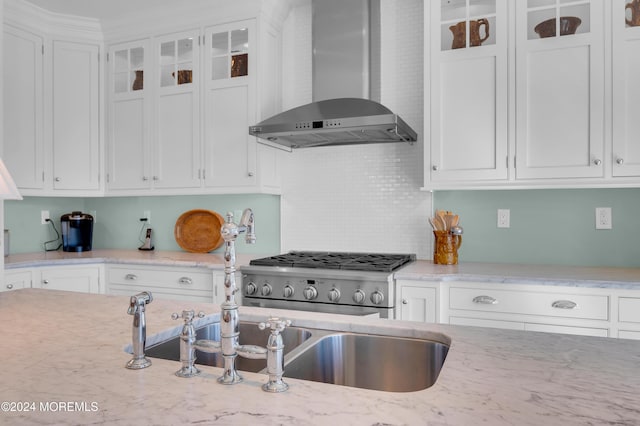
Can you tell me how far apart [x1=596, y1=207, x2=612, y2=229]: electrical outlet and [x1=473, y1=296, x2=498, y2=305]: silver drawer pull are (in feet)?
3.10

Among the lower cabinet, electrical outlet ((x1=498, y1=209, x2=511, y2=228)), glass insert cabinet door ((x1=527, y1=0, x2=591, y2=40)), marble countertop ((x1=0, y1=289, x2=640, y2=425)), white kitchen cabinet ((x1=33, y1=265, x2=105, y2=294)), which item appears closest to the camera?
marble countertop ((x1=0, y1=289, x2=640, y2=425))

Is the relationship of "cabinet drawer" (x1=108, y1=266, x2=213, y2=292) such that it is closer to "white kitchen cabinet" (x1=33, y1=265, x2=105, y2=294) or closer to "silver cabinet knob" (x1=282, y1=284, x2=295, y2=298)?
"white kitchen cabinet" (x1=33, y1=265, x2=105, y2=294)

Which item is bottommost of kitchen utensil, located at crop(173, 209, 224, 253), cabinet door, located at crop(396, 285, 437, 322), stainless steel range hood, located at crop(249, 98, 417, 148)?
cabinet door, located at crop(396, 285, 437, 322)

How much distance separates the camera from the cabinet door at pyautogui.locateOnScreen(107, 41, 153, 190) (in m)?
3.66

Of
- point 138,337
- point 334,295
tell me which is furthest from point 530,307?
point 138,337

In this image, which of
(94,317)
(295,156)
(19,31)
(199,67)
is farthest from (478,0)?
(19,31)

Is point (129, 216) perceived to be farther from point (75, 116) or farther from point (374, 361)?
point (374, 361)

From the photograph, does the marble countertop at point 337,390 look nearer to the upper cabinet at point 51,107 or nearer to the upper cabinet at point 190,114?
the upper cabinet at point 190,114

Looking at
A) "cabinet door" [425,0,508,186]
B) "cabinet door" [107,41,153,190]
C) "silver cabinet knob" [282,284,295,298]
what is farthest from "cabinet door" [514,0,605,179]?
"cabinet door" [107,41,153,190]

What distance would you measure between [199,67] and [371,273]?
2048mm

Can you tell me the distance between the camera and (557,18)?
2.58 meters

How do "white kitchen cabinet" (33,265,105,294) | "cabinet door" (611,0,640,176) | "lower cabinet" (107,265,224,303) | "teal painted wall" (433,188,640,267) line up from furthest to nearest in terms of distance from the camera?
"white kitchen cabinet" (33,265,105,294) → "lower cabinet" (107,265,224,303) → "teal painted wall" (433,188,640,267) → "cabinet door" (611,0,640,176)

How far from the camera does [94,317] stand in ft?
4.90

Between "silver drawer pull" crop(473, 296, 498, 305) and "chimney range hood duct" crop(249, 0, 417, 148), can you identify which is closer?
"silver drawer pull" crop(473, 296, 498, 305)
